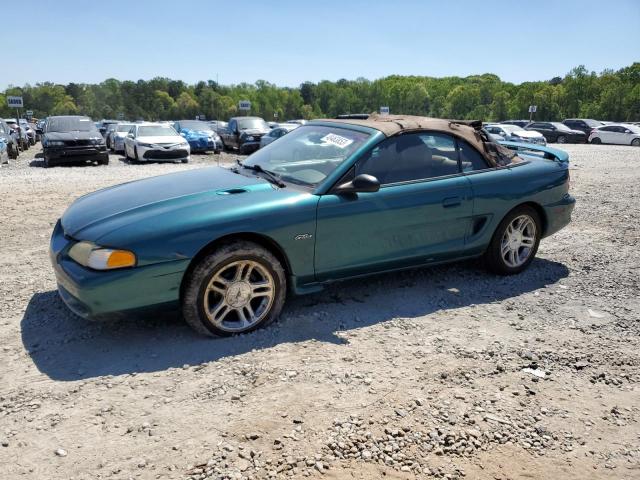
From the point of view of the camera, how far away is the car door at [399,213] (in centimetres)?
401

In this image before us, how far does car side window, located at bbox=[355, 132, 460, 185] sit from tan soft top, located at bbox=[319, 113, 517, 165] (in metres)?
0.07

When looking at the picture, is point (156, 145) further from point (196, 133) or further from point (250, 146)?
point (250, 146)

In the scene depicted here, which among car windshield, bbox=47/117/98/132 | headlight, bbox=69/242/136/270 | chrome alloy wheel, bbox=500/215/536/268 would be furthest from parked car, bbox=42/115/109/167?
chrome alloy wheel, bbox=500/215/536/268

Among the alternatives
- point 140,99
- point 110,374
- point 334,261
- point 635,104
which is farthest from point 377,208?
point 140,99

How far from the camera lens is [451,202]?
14.8ft

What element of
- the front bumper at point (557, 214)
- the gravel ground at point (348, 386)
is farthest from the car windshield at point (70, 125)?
the front bumper at point (557, 214)

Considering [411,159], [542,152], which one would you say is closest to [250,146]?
[542,152]

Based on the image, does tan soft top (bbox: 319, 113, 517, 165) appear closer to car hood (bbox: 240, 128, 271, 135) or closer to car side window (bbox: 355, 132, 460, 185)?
car side window (bbox: 355, 132, 460, 185)

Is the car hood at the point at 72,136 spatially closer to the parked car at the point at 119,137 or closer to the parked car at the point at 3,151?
the parked car at the point at 3,151

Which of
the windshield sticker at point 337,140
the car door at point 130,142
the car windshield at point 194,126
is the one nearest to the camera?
→ the windshield sticker at point 337,140

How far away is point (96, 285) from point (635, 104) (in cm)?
7325

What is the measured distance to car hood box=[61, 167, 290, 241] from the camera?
3.65 meters

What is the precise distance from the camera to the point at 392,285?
4.87 m

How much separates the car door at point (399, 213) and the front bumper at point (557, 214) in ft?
3.73
